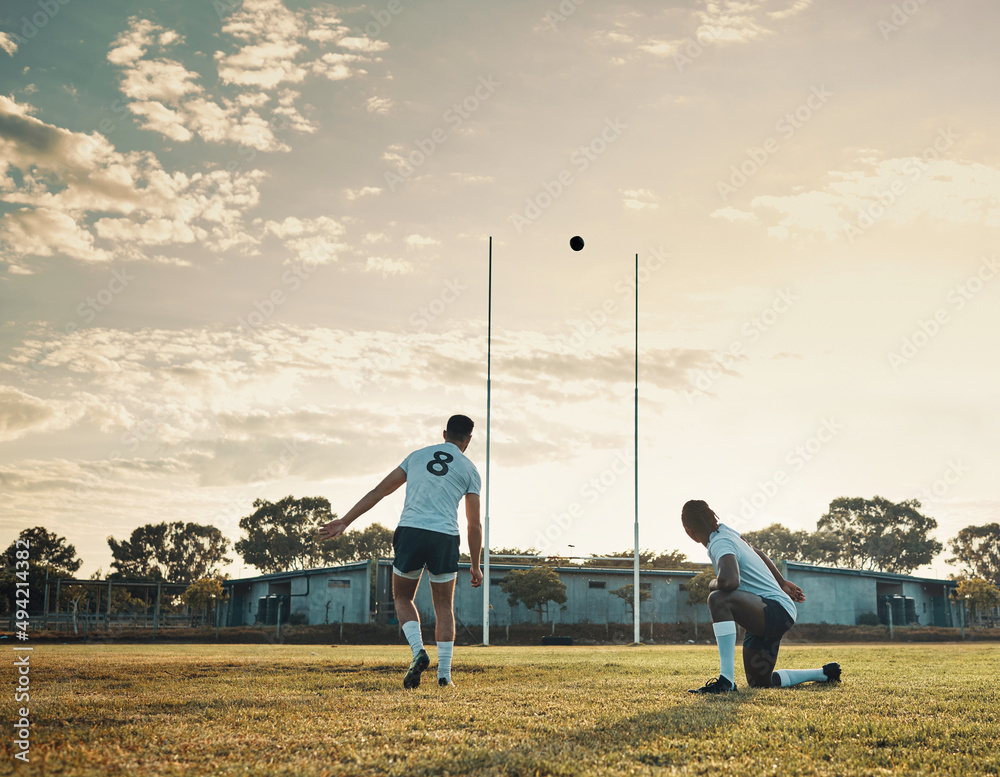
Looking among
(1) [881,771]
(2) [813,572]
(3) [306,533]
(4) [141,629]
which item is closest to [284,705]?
(1) [881,771]

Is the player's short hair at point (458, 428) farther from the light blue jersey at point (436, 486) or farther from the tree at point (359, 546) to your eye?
the tree at point (359, 546)

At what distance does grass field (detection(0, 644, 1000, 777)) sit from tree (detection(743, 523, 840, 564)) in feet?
275

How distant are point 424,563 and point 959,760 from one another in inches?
158

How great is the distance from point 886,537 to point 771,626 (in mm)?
90493

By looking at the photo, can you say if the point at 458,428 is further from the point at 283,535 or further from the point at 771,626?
the point at 283,535

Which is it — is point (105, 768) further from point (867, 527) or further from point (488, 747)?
point (867, 527)

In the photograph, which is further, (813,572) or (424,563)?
(813,572)

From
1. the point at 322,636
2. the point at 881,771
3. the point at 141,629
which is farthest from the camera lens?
the point at 322,636

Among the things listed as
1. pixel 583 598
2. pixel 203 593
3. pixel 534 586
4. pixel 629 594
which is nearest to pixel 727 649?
pixel 534 586

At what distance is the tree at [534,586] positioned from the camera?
4384 cm

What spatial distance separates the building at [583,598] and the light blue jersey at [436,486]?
133 ft

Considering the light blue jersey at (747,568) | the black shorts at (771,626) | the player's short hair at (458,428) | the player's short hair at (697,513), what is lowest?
the black shorts at (771,626)

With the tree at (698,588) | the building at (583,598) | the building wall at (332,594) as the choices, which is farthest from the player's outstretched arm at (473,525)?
the building wall at (332,594)

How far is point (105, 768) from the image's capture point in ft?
8.91
